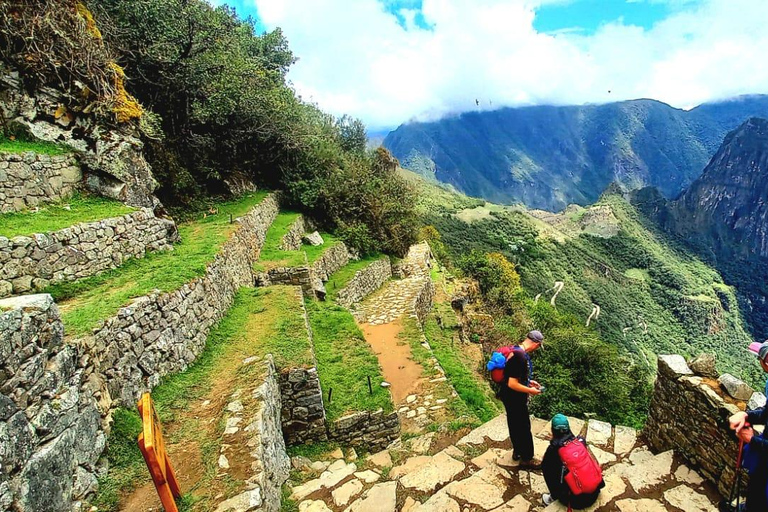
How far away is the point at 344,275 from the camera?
15.1 m

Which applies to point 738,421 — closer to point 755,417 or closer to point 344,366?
point 755,417

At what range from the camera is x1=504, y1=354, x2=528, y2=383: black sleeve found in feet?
15.1

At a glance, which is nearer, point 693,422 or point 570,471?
point 570,471

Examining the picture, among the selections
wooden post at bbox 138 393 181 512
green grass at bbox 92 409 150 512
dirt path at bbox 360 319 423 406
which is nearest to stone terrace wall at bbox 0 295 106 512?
green grass at bbox 92 409 150 512

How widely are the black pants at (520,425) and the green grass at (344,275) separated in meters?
8.75

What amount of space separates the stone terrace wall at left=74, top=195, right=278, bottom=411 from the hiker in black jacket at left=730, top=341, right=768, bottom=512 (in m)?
6.41

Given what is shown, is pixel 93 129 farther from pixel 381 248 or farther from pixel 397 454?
pixel 381 248

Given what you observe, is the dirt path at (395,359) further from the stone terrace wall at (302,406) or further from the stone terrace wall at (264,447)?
the stone terrace wall at (264,447)

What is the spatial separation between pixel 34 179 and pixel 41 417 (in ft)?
21.9

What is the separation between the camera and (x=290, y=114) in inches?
691

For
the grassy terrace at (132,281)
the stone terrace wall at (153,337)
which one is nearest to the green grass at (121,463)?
the stone terrace wall at (153,337)

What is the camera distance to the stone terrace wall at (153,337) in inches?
191

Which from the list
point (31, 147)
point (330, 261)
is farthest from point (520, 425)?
point (330, 261)

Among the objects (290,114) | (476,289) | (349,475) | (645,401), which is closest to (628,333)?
(476,289)
